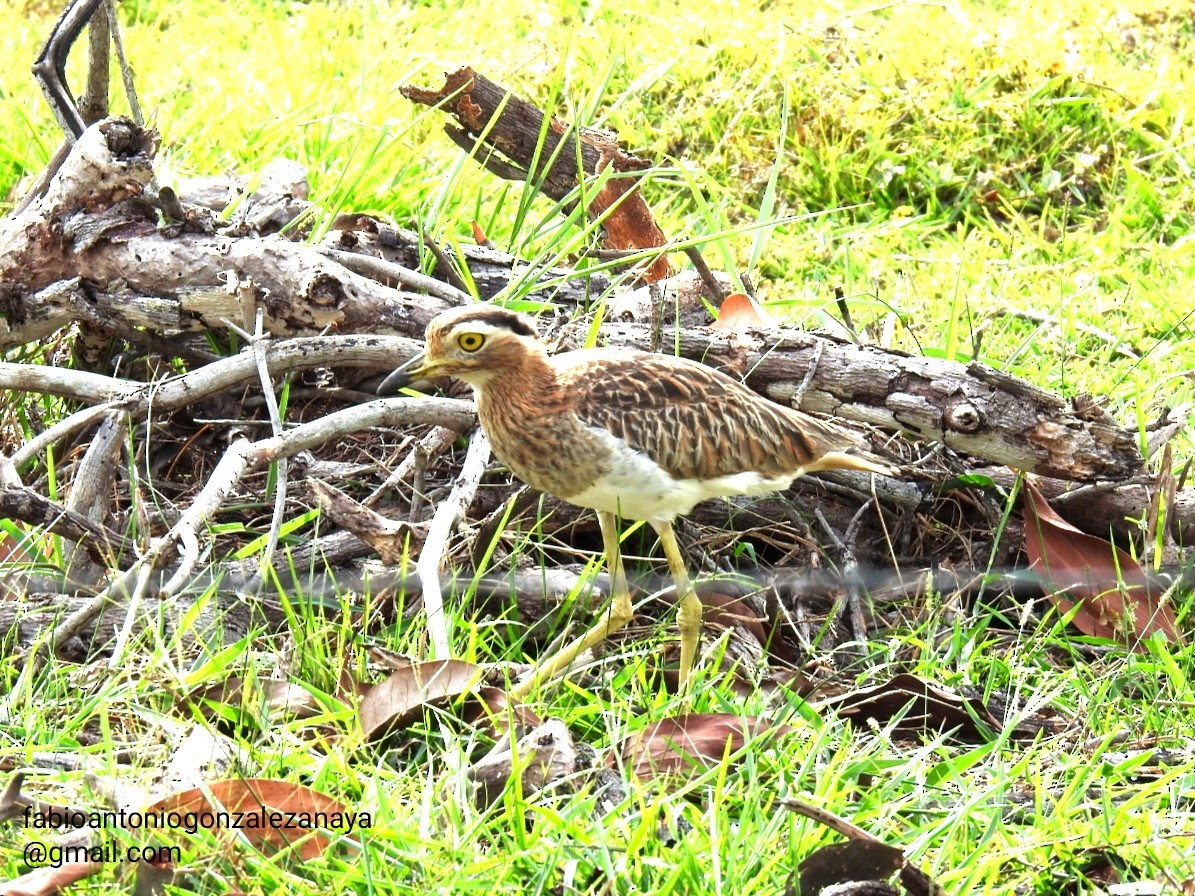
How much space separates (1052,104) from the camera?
6.42 metres

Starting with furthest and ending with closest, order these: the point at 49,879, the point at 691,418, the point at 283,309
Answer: the point at 283,309
the point at 691,418
the point at 49,879

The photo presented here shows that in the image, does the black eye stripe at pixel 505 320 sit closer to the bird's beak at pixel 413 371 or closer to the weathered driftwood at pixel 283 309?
the bird's beak at pixel 413 371

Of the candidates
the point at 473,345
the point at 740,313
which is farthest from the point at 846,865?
the point at 740,313

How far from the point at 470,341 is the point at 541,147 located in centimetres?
133

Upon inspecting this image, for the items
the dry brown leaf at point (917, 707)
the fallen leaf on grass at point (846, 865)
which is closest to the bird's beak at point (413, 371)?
the dry brown leaf at point (917, 707)

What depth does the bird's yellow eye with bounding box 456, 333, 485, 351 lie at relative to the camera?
3518 millimetres

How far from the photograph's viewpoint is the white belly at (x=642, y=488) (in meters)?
3.49

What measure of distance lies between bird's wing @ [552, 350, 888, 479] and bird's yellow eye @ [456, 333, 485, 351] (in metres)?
0.23

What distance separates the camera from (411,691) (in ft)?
10.5

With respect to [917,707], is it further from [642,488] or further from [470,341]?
[470,341]

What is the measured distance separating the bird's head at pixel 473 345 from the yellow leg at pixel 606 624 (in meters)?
0.48

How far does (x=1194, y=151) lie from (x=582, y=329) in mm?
3457

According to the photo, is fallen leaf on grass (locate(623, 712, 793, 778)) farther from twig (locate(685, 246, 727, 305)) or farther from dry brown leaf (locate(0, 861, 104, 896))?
twig (locate(685, 246, 727, 305))

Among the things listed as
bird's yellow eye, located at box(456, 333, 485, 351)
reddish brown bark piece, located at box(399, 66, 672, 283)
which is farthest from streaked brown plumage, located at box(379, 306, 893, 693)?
reddish brown bark piece, located at box(399, 66, 672, 283)
